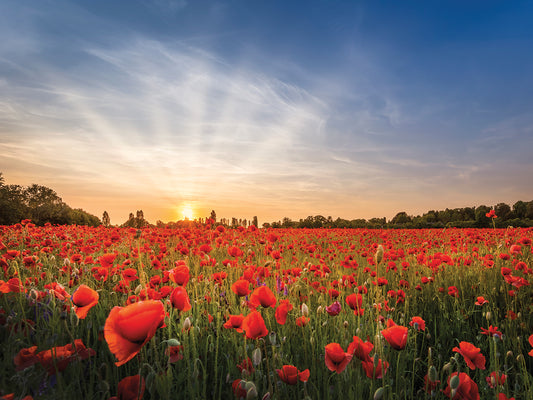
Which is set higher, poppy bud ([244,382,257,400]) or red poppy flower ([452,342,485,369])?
poppy bud ([244,382,257,400])

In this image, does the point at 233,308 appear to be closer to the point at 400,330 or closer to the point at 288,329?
the point at 288,329

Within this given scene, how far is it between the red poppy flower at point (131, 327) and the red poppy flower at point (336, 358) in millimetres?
810

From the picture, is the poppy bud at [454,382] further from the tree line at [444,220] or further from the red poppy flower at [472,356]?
the tree line at [444,220]

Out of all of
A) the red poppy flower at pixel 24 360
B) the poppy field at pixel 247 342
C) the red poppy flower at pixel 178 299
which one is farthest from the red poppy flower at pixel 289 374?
the red poppy flower at pixel 24 360

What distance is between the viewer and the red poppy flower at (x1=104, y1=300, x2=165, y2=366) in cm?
112

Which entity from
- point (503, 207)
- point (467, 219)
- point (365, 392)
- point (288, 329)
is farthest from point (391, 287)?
point (503, 207)

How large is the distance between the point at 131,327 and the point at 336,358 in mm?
926

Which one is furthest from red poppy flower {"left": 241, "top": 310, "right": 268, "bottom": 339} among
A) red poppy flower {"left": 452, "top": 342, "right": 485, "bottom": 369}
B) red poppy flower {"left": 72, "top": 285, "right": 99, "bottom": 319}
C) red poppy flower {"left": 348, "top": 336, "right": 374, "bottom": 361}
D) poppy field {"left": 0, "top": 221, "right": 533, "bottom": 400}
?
red poppy flower {"left": 452, "top": 342, "right": 485, "bottom": 369}

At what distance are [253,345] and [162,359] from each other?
2.32 feet

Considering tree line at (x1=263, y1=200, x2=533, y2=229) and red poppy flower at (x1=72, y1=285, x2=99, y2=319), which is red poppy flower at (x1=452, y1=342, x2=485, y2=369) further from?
tree line at (x1=263, y1=200, x2=533, y2=229)

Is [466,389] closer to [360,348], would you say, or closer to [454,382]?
[454,382]

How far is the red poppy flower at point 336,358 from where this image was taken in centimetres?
149

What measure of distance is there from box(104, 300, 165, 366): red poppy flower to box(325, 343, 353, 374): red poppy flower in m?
0.81

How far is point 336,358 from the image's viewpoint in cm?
150
